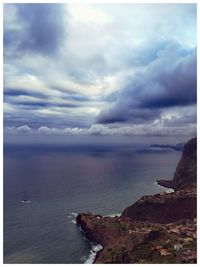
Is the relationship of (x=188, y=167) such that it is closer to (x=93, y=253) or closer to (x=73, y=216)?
(x=73, y=216)

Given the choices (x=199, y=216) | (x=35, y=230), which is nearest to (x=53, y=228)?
(x=35, y=230)

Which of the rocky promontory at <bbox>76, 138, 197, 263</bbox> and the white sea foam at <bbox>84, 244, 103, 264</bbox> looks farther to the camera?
the white sea foam at <bbox>84, 244, 103, 264</bbox>

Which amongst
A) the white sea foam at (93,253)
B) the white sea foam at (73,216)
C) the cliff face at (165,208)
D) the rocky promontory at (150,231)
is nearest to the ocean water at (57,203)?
the white sea foam at (73,216)

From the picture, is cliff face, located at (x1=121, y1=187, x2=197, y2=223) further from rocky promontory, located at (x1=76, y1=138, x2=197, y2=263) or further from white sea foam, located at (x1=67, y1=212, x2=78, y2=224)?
white sea foam, located at (x1=67, y1=212, x2=78, y2=224)

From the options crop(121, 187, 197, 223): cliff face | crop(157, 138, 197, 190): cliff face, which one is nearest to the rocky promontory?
crop(121, 187, 197, 223): cliff face

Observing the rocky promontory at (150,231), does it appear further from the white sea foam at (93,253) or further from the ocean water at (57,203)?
the ocean water at (57,203)

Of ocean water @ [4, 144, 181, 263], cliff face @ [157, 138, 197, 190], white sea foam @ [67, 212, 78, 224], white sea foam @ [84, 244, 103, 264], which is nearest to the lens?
white sea foam @ [84, 244, 103, 264]

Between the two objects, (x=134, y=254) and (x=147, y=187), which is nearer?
(x=134, y=254)

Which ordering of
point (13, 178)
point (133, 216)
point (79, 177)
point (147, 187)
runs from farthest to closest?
point (79, 177) → point (13, 178) → point (147, 187) → point (133, 216)

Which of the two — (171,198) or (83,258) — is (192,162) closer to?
(171,198)

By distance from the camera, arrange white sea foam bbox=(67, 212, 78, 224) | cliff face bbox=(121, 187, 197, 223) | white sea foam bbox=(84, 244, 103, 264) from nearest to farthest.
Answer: white sea foam bbox=(84, 244, 103, 264)
cliff face bbox=(121, 187, 197, 223)
white sea foam bbox=(67, 212, 78, 224)
